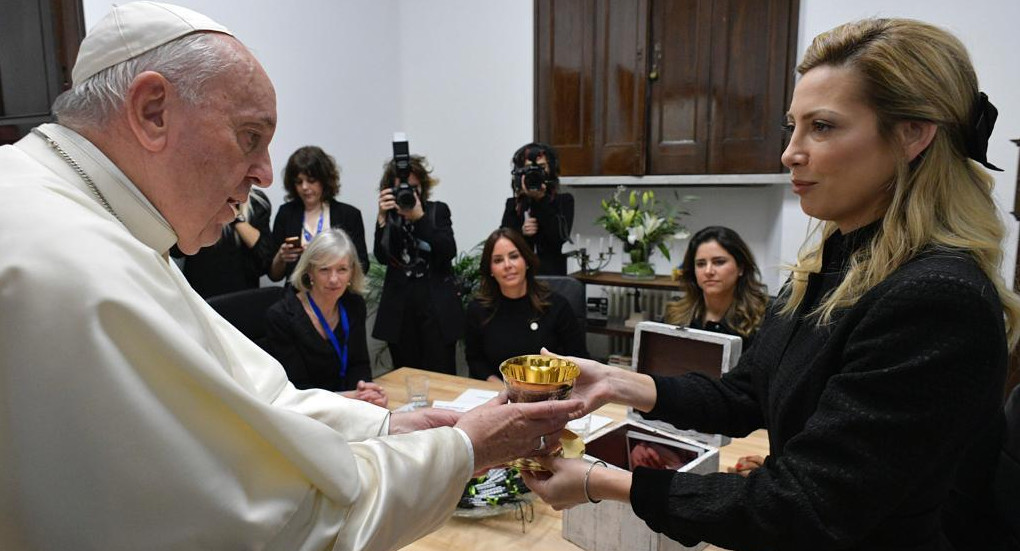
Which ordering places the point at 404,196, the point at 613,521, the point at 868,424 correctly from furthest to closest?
the point at 404,196 → the point at 613,521 → the point at 868,424

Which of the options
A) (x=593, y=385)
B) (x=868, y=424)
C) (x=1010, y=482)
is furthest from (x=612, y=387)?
(x=1010, y=482)

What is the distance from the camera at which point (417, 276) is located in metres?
3.95

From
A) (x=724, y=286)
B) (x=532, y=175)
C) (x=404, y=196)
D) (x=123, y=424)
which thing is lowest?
(x=724, y=286)

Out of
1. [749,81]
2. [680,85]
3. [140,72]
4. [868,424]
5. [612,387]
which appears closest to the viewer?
[868,424]

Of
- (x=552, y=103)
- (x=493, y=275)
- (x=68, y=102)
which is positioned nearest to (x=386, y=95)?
(x=552, y=103)

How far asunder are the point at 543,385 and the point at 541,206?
2.96 m

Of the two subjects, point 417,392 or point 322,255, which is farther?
→ point 322,255

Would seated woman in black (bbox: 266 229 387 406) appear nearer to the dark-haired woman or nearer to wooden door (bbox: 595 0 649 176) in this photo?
the dark-haired woman

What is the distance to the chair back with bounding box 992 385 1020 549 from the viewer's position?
1336 mm

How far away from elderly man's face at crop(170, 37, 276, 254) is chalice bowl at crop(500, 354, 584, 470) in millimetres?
664

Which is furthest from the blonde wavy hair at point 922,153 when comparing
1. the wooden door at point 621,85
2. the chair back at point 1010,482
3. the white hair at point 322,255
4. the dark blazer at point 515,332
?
the wooden door at point 621,85

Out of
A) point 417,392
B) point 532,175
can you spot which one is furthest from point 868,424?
point 532,175

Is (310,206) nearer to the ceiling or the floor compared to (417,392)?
nearer to the ceiling

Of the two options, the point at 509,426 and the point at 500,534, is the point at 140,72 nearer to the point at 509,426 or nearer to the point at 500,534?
the point at 509,426
